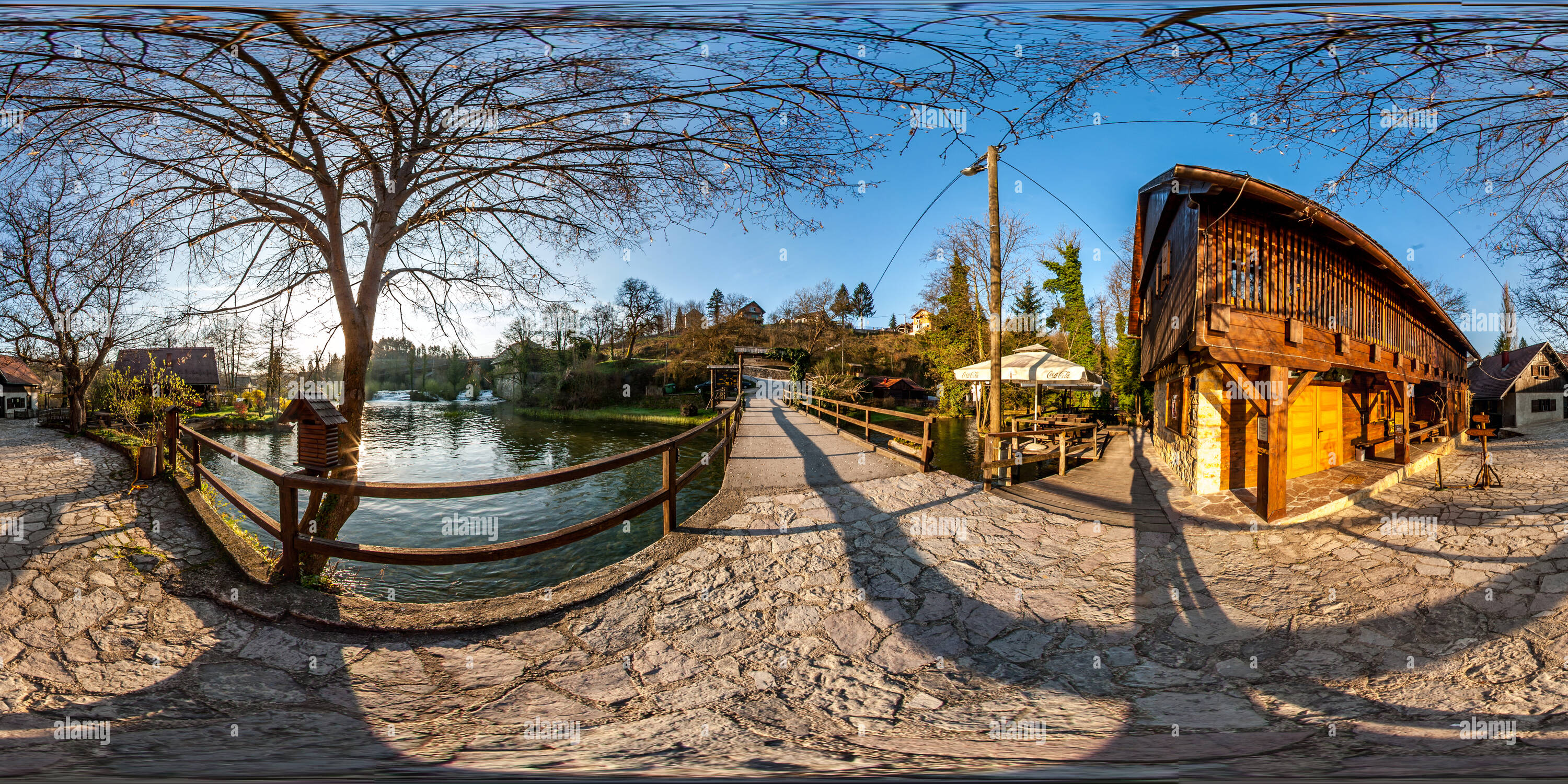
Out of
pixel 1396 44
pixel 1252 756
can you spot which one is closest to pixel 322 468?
pixel 1252 756

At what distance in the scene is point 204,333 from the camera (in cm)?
423

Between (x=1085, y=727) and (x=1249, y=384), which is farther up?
(x=1249, y=384)

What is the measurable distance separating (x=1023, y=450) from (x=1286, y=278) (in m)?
4.84

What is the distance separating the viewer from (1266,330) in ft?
17.8

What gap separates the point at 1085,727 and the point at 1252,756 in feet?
1.82

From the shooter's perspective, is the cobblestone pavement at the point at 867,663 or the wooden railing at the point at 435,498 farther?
the wooden railing at the point at 435,498

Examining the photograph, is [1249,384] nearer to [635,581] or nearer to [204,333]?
[635,581]

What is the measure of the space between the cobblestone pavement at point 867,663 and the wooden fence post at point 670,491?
0.24 metres

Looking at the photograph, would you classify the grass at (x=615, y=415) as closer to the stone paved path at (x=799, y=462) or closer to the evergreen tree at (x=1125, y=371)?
the stone paved path at (x=799, y=462)

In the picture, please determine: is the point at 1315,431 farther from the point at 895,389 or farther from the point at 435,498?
the point at 895,389

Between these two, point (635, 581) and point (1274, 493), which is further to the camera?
point (1274, 493)

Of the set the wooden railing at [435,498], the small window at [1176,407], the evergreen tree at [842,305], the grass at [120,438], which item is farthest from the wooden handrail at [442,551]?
the evergreen tree at [842,305]

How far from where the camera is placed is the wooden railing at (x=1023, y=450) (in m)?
6.17

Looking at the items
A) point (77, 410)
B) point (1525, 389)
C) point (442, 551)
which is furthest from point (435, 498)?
point (1525, 389)
